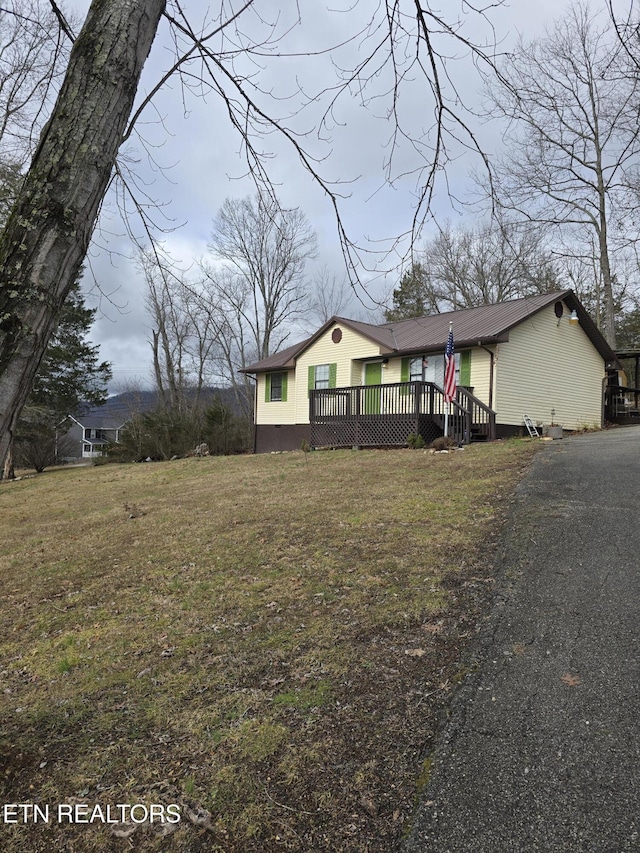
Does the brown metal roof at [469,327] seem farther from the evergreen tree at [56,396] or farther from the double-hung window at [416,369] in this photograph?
the evergreen tree at [56,396]

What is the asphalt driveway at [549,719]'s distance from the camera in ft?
6.07

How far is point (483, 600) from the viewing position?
371 cm

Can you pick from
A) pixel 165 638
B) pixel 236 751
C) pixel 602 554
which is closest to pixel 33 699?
pixel 165 638

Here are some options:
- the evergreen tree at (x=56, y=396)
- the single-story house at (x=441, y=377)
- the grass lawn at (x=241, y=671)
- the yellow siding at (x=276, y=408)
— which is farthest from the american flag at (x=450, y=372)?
the evergreen tree at (x=56, y=396)

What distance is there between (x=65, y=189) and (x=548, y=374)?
16.9 metres

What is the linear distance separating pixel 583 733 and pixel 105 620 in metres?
3.40

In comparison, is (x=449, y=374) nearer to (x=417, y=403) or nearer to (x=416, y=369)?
(x=417, y=403)

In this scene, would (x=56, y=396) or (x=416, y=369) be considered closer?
(x=416, y=369)

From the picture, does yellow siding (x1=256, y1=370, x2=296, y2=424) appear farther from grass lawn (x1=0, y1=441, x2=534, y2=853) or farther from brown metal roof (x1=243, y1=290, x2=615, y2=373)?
grass lawn (x1=0, y1=441, x2=534, y2=853)

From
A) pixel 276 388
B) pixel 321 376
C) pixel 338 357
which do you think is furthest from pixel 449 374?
pixel 276 388

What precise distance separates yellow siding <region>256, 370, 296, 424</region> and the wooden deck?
4.02 m

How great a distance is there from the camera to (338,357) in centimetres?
1816

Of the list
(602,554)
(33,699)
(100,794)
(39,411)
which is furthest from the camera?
(39,411)

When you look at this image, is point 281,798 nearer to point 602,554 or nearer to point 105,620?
point 105,620
